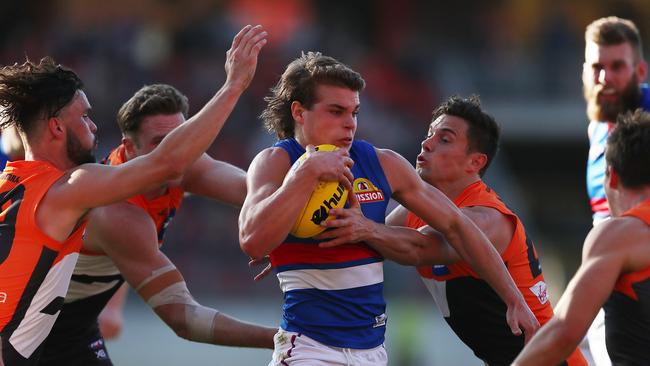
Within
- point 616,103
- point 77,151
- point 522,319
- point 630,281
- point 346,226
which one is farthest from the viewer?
point 616,103

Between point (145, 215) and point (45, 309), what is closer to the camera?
point (45, 309)

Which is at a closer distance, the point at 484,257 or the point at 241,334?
the point at 484,257

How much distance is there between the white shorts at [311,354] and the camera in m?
5.18

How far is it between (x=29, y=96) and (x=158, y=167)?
861 millimetres

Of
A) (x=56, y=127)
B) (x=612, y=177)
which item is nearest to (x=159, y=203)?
(x=56, y=127)

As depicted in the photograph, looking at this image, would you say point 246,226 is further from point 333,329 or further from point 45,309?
point 45,309

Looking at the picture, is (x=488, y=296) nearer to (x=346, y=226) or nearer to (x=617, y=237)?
(x=346, y=226)

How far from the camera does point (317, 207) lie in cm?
501

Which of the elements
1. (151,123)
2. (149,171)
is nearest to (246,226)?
(149,171)

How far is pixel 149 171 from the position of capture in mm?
5164

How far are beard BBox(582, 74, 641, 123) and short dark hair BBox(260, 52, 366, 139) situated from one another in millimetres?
2905

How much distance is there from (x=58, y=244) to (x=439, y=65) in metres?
13.8

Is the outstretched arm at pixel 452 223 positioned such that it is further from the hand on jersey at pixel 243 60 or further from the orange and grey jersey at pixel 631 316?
the hand on jersey at pixel 243 60

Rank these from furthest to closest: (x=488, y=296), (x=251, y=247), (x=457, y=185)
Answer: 1. (x=457, y=185)
2. (x=488, y=296)
3. (x=251, y=247)
